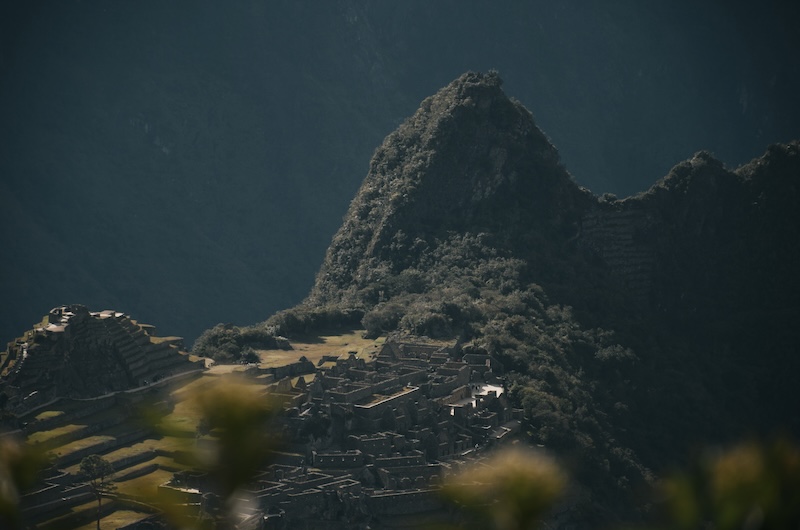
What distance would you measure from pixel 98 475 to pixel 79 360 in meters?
13.5

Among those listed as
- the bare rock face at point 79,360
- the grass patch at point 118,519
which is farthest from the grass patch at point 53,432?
the grass patch at point 118,519

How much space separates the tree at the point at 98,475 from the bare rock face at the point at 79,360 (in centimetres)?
837

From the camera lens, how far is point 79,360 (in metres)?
58.7

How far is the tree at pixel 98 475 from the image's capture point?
45625 millimetres

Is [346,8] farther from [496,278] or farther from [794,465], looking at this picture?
[794,465]

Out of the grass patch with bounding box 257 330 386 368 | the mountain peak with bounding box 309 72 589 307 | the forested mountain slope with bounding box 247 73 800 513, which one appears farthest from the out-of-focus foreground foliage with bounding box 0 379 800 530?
the mountain peak with bounding box 309 72 589 307

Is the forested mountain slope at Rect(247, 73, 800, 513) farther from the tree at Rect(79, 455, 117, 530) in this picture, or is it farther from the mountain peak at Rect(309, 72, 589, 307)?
the tree at Rect(79, 455, 117, 530)

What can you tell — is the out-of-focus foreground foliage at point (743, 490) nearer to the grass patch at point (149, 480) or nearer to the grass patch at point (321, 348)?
the grass patch at point (149, 480)

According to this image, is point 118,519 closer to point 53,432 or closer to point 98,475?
point 98,475

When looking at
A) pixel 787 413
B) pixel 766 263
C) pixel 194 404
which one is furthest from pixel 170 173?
pixel 194 404

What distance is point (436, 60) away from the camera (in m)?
193

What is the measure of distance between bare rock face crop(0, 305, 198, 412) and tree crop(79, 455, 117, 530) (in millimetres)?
8367

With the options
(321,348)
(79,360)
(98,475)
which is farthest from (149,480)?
(321,348)

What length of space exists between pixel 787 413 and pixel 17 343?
44.6m
